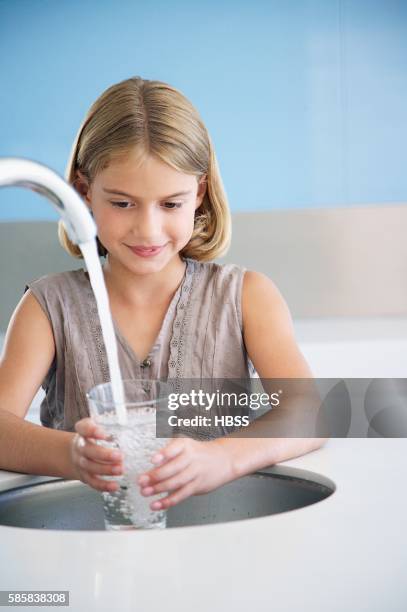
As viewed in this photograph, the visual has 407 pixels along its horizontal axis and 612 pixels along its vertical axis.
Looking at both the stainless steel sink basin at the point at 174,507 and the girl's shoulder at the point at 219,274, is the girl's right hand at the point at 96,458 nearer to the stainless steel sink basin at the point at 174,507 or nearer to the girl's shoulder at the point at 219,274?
the stainless steel sink basin at the point at 174,507

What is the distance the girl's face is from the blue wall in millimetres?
795

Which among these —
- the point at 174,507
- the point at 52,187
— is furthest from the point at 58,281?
the point at 52,187

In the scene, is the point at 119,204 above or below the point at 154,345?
above

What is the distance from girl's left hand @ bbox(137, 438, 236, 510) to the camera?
0.89m

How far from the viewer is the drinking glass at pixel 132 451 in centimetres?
88

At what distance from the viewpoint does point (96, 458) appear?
897 millimetres

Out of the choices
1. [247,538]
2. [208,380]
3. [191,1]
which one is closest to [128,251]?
[208,380]

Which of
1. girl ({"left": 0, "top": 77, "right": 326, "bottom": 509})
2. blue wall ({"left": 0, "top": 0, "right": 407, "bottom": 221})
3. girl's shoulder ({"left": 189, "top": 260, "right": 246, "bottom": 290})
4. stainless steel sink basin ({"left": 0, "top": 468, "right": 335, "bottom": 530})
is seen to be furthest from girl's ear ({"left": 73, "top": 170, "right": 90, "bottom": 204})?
blue wall ({"left": 0, "top": 0, "right": 407, "bottom": 221})

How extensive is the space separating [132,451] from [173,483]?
62mm

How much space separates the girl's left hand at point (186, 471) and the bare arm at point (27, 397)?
0.15 meters

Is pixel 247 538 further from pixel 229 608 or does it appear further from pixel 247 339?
pixel 247 339

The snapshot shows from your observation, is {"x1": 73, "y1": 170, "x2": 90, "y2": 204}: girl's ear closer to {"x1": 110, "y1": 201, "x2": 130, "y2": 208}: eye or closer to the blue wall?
{"x1": 110, "y1": 201, "x2": 130, "y2": 208}: eye

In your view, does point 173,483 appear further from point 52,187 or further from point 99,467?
point 52,187

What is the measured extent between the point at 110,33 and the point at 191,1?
7.8 inches
